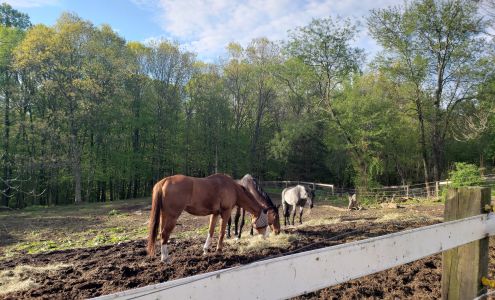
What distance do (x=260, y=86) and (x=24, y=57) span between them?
2104 centimetres

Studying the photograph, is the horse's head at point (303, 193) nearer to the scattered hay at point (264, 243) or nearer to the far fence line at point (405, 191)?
the scattered hay at point (264, 243)

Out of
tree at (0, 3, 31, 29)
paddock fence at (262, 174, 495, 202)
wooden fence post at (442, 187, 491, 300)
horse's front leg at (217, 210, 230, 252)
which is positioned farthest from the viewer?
tree at (0, 3, 31, 29)

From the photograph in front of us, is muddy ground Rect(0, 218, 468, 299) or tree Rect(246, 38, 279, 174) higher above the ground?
tree Rect(246, 38, 279, 174)

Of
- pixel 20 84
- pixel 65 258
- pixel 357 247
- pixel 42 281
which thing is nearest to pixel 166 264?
pixel 42 281

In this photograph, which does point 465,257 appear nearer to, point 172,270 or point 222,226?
point 172,270

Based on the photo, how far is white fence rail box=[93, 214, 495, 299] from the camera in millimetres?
1322

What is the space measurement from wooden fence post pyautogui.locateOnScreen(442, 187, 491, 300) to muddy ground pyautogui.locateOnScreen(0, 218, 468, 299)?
4.07 feet

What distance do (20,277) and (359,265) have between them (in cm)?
541

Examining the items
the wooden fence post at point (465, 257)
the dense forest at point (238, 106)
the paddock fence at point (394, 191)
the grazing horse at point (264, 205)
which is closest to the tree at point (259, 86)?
the dense forest at point (238, 106)

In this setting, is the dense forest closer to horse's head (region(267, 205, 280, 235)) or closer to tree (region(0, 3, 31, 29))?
tree (region(0, 3, 31, 29))

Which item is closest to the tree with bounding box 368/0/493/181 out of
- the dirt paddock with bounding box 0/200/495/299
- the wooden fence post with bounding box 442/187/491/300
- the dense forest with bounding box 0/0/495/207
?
the dense forest with bounding box 0/0/495/207

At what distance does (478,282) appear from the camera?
242 centimetres

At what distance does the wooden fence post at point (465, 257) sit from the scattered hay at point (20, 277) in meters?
4.76

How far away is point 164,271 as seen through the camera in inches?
197
